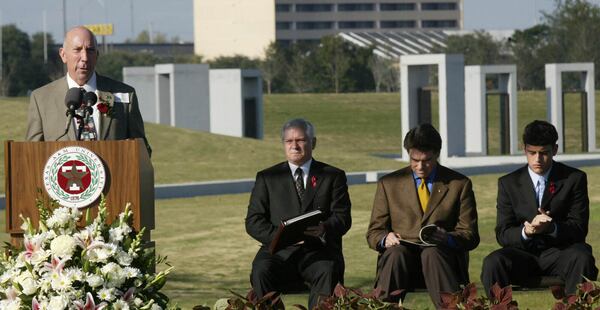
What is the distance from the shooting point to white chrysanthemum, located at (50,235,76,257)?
17.6ft

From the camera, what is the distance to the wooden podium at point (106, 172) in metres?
6.57

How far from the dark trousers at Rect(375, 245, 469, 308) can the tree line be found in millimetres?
67219

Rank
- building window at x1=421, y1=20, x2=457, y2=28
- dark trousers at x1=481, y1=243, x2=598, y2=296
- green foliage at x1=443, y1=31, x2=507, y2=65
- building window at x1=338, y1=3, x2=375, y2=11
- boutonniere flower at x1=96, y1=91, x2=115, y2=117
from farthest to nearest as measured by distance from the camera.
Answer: building window at x1=421, y1=20, x2=457, y2=28
building window at x1=338, y1=3, x2=375, y2=11
green foliage at x1=443, y1=31, x2=507, y2=65
dark trousers at x1=481, y1=243, x2=598, y2=296
boutonniere flower at x1=96, y1=91, x2=115, y2=117

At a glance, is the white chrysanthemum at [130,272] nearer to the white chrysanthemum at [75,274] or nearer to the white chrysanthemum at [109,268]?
the white chrysanthemum at [109,268]

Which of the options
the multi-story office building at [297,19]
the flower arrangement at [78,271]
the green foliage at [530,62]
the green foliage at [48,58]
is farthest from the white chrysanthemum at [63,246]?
the multi-story office building at [297,19]

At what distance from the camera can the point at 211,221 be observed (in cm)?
1742

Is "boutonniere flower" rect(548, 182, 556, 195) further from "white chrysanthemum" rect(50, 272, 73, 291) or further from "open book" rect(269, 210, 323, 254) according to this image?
"white chrysanthemum" rect(50, 272, 73, 291)

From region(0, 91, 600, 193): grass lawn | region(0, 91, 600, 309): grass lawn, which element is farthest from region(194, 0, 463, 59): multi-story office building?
region(0, 91, 600, 309): grass lawn

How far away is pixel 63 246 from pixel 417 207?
2897mm

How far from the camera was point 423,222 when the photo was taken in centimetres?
775

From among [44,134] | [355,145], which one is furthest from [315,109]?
[44,134]

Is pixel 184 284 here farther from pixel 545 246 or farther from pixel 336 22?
pixel 336 22

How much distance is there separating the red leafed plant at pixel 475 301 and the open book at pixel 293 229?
1.95m

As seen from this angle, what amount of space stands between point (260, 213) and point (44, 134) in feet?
4.66
